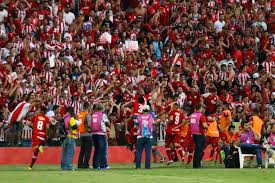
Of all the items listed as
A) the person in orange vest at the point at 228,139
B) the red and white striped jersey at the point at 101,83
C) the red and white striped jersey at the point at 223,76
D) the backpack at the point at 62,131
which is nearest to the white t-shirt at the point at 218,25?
the red and white striped jersey at the point at 223,76

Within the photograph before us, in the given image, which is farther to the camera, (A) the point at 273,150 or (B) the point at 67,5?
(B) the point at 67,5

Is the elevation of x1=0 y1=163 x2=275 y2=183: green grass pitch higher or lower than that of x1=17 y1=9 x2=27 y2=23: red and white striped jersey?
lower

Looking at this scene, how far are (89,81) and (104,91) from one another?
84 cm

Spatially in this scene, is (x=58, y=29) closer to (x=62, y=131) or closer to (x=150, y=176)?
(x=62, y=131)

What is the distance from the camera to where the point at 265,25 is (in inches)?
1823

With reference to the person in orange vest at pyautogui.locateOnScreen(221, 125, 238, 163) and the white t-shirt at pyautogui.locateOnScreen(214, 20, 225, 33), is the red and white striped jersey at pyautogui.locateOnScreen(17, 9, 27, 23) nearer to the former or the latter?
the white t-shirt at pyautogui.locateOnScreen(214, 20, 225, 33)

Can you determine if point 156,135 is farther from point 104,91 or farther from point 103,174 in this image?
point 103,174

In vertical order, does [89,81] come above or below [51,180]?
above

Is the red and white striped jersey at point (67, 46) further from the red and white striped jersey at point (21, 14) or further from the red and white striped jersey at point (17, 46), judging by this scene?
the red and white striped jersey at point (21, 14)

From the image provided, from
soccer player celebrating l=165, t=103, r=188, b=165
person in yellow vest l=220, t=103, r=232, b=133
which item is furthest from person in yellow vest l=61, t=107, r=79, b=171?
person in yellow vest l=220, t=103, r=232, b=133

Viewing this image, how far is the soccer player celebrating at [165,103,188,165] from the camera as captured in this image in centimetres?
3572

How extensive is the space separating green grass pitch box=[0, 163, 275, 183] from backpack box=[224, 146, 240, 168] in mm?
738

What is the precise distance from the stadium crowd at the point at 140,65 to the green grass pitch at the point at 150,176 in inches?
104

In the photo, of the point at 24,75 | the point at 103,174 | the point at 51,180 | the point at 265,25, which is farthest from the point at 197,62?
the point at 51,180
